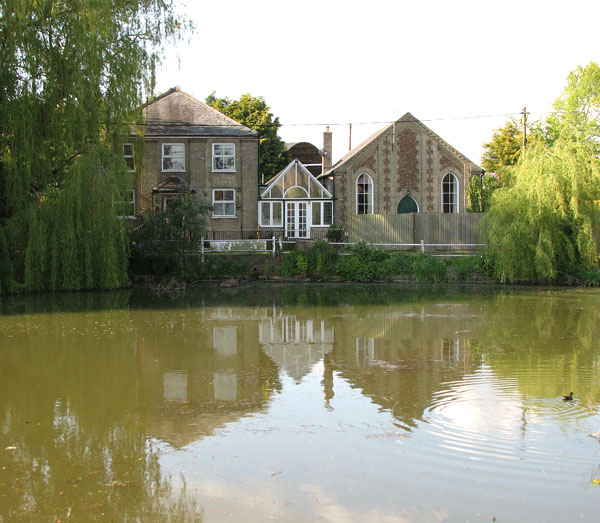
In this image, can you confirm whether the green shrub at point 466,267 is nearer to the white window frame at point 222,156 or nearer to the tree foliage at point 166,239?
the tree foliage at point 166,239

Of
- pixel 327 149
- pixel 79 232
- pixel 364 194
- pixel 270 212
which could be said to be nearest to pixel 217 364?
pixel 79 232

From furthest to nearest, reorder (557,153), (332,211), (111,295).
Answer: (332,211) → (557,153) → (111,295)

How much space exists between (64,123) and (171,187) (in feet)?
32.8

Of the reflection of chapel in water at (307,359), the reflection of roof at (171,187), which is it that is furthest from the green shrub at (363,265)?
the reflection of chapel in water at (307,359)

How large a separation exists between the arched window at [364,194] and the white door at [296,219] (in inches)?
124

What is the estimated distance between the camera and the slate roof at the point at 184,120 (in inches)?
1217

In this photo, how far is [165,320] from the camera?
14969 millimetres

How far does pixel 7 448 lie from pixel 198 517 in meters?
2.50

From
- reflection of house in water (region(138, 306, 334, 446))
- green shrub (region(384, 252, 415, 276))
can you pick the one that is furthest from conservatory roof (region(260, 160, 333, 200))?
reflection of house in water (region(138, 306, 334, 446))

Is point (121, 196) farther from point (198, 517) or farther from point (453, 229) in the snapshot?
point (198, 517)

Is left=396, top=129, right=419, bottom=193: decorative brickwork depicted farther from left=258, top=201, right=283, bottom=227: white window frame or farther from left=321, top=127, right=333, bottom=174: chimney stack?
left=258, top=201, right=283, bottom=227: white window frame

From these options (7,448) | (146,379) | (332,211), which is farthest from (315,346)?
(332,211)

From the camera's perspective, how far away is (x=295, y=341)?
12.3 metres

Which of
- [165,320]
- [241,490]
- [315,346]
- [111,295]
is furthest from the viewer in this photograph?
[111,295]
